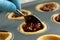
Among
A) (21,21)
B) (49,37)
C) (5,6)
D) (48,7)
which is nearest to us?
(5,6)

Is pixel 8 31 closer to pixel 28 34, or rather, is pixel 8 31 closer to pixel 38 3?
pixel 28 34

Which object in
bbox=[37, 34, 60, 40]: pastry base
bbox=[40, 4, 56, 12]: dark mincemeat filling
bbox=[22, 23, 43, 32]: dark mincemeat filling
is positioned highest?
bbox=[40, 4, 56, 12]: dark mincemeat filling

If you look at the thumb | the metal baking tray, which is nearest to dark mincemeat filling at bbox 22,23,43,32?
the metal baking tray

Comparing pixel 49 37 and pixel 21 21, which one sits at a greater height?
pixel 21 21

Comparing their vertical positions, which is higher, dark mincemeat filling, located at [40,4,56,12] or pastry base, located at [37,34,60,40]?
dark mincemeat filling, located at [40,4,56,12]

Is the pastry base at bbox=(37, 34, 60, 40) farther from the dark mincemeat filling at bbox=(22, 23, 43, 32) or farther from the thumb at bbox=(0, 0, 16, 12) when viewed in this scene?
the thumb at bbox=(0, 0, 16, 12)

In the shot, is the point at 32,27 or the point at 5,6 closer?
the point at 5,6

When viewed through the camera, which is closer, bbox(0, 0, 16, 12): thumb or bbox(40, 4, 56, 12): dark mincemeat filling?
bbox(0, 0, 16, 12): thumb

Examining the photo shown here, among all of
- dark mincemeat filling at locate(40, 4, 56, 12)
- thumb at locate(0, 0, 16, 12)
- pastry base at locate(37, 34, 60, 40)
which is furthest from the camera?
dark mincemeat filling at locate(40, 4, 56, 12)

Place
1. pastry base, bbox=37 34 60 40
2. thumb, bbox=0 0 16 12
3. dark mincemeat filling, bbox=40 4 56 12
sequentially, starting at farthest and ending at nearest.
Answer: dark mincemeat filling, bbox=40 4 56 12 < pastry base, bbox=37 34 60 40 < thumb, bbox=0 0 16 12

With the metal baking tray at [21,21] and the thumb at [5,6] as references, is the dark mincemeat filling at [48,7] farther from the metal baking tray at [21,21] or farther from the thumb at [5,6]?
the thumb at [5,6]

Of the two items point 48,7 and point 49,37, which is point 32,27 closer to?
point 49,37

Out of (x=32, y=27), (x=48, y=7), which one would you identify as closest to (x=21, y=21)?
(x=32, y=27)
